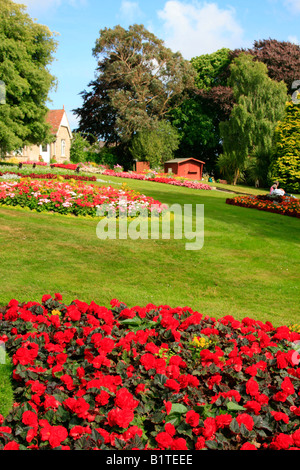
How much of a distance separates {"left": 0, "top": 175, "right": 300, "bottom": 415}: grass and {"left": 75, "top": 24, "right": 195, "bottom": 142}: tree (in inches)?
1146

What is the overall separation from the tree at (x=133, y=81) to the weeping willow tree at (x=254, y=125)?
27.6ft

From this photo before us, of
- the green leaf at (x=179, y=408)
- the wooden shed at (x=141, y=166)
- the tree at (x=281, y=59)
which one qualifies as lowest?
the green leaf at (x=179, y=408)

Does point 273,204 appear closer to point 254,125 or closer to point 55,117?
point 254,125

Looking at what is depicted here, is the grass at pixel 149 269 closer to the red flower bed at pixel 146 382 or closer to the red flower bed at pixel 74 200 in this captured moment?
the red flower bed at pixel 146 382

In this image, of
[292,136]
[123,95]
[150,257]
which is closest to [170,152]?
[123,95]

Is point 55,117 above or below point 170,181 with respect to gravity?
above

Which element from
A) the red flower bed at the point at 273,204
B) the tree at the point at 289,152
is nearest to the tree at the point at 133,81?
the tree at the point at 289,152

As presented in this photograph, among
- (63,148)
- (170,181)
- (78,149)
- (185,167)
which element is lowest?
(170,181)

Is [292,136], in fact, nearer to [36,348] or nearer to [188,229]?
[188,229]

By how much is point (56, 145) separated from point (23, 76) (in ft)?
63.9

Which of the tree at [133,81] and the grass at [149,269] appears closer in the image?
the grass at [149,269]

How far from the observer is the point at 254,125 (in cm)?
3152

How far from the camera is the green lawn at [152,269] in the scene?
5.19m

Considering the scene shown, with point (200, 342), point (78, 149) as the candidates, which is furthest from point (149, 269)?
point (78, 149)
